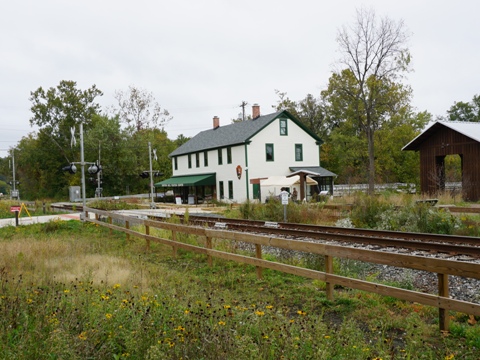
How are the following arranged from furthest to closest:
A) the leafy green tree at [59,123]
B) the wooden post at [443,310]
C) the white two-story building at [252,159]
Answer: the leafy green tree at [59,123] → the white two-story building at [252,159] → the wooden post at [443,310]

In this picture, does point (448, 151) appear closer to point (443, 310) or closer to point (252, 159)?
point (252, 159)

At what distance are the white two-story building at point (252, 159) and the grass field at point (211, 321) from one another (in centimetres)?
2972

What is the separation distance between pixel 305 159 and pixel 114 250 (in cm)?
3262

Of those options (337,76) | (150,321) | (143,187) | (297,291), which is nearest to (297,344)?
(150,321)

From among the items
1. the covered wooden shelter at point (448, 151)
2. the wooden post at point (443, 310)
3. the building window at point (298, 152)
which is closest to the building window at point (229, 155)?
the building window at point (298, 152)

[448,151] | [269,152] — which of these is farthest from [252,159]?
[448,151]

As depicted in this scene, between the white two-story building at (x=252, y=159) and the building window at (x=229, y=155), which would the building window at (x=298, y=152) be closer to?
the white two-story building at (x=252, y=159)

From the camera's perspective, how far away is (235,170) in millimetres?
40562

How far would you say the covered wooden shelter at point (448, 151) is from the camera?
26.7 m

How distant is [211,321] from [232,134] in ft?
127

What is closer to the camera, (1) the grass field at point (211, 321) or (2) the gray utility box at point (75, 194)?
(1) the grass field at point (211, 321)

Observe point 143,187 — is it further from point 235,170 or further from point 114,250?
point 114,250

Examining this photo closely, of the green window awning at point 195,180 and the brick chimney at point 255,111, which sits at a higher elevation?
the brick chimney at point 255,111

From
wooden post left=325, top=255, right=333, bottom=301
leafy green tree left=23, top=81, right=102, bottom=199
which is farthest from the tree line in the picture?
wooden post left=325, top=255, right=333, bottom=301
